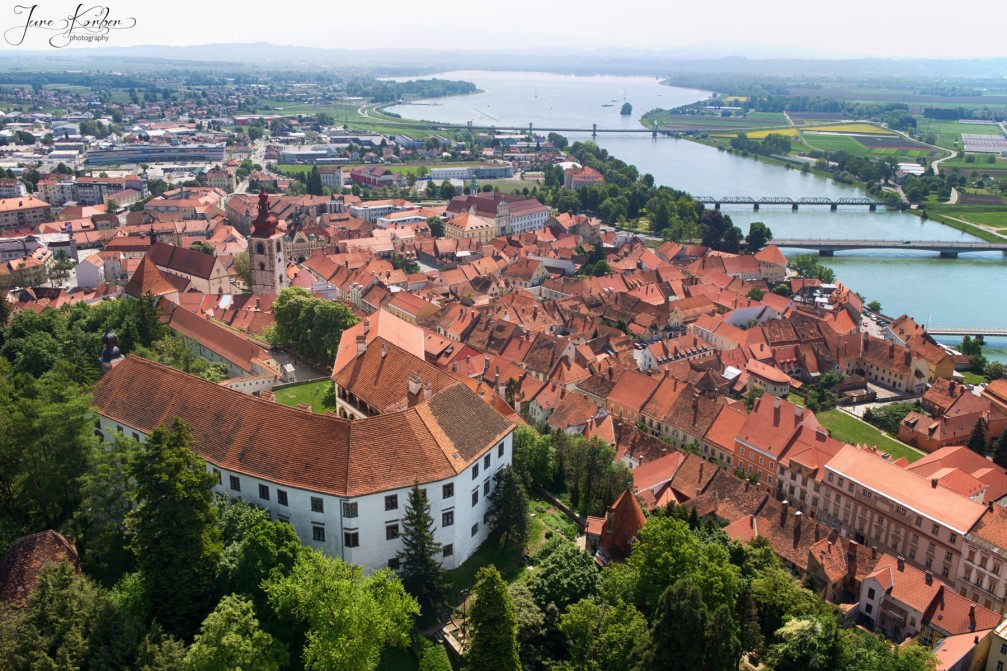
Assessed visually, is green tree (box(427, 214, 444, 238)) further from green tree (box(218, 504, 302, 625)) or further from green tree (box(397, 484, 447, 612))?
green tree (box(218, 504, 302, 625))

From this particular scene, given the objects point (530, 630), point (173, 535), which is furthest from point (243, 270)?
point (530, 630)

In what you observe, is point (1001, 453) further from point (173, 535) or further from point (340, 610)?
point (173, 535)

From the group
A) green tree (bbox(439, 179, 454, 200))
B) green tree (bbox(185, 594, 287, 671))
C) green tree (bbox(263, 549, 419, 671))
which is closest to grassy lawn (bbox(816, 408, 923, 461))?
green tree (bbox(263, 549, 419, 671))

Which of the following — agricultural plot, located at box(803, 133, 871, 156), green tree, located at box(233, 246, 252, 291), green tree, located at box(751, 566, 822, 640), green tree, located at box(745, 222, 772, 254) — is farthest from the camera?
agricultural plot, located at box(803, 133, 871, 156)

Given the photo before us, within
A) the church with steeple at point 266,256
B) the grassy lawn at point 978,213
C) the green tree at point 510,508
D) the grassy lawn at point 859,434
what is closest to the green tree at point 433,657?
the green tree at point 510,508

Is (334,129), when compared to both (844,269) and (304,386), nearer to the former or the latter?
(844,269)
